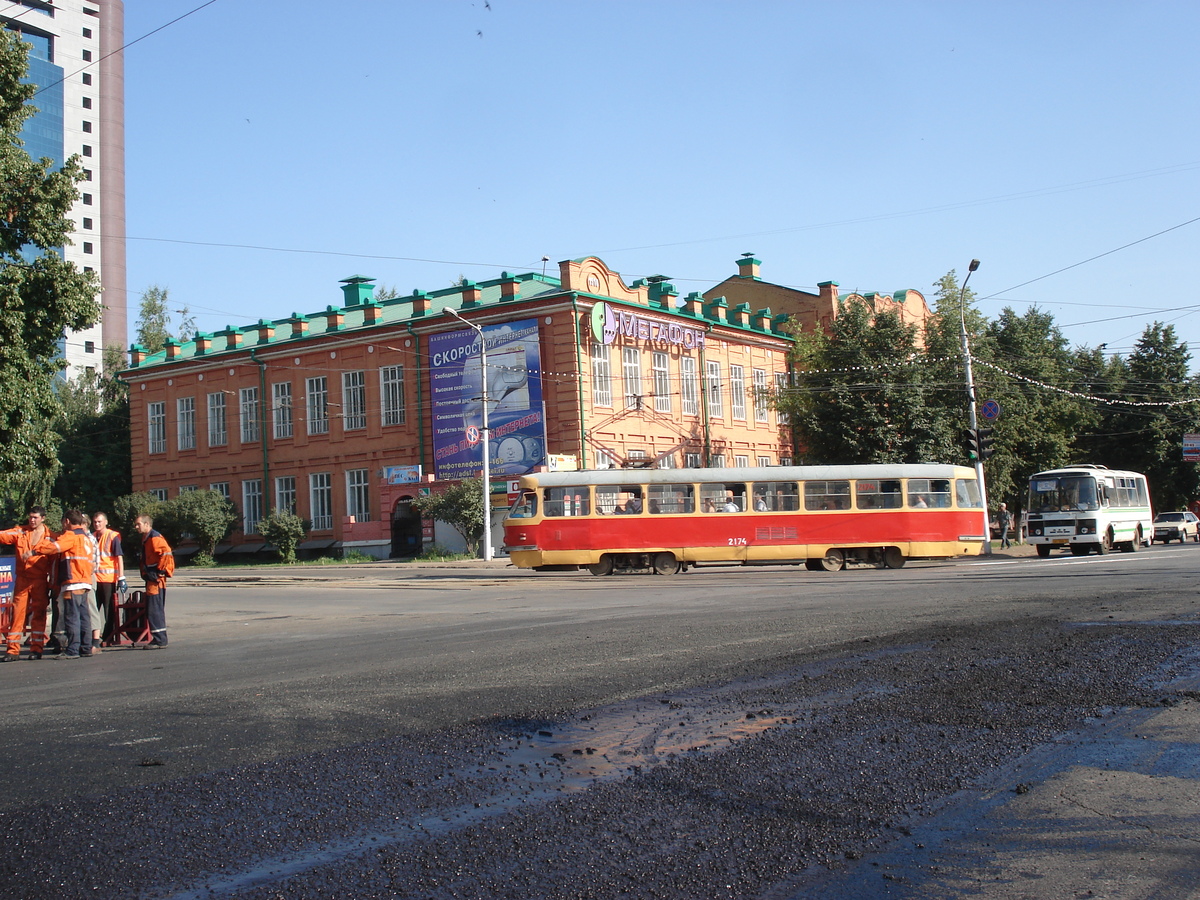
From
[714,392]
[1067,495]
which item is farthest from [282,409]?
[1067,495]

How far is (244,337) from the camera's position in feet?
175

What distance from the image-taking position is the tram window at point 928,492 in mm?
29000

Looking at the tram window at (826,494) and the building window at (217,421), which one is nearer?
the tram window at (826,494)

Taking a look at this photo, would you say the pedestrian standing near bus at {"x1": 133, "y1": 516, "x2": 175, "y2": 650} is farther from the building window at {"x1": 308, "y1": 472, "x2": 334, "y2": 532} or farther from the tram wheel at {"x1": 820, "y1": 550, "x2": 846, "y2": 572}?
the building window at {"x1": 308, "y1": 472, "x2": 334, "y2": 532}

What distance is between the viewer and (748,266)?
58.3m

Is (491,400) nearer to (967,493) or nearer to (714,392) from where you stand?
(714,392)

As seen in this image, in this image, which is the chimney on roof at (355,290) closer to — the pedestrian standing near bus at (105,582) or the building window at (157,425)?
the building window at (157,425)

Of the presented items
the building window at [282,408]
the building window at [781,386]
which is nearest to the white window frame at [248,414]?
the building window at [282,408]

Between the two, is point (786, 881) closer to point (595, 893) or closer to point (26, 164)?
point (595, 893)

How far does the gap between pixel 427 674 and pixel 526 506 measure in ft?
67.3

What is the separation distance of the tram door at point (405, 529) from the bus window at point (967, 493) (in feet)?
80.8

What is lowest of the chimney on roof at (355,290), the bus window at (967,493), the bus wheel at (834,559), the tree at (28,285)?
the bus wheel at (834,559)

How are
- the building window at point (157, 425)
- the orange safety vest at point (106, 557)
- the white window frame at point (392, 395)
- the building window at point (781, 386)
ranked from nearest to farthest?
the orange safety vest at point (106, 557)
the white window frame at point (392, 395)
the building window at point (781, 386)
the building window at point (157, 425)

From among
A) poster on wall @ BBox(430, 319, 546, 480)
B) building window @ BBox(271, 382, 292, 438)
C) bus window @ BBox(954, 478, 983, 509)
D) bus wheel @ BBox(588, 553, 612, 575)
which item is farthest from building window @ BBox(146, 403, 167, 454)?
bus window @ BBox(954, 478, 983, 509)
